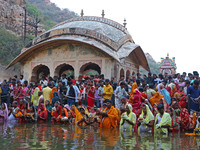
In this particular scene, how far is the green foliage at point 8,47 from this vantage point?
3021 cm

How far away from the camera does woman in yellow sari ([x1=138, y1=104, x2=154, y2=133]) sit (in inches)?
277

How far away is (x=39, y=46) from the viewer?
54.6 feet

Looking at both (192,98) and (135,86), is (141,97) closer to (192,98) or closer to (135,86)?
(135,86)

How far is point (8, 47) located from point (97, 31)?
58.3ft

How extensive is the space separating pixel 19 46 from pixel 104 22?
16.3 m

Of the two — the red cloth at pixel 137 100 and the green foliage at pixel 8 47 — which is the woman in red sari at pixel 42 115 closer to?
the red cloth at pixel 137 100

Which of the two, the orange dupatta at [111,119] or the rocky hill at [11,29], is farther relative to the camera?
the rocky hill at [11,29]

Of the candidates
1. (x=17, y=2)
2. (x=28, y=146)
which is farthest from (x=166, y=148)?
(x=17, y=2)

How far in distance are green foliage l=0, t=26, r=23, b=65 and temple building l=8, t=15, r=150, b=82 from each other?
13.3 metres

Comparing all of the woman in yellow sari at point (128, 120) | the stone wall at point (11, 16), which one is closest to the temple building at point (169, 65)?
the woman in yellow sari at point (128, 120)

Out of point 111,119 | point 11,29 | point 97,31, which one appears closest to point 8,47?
point 11,29

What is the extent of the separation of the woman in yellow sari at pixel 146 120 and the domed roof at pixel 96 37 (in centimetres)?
759

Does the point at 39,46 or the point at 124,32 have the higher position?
the point at 124,32

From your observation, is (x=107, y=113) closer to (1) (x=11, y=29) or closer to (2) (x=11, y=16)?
(1) (x=11, y=29)
